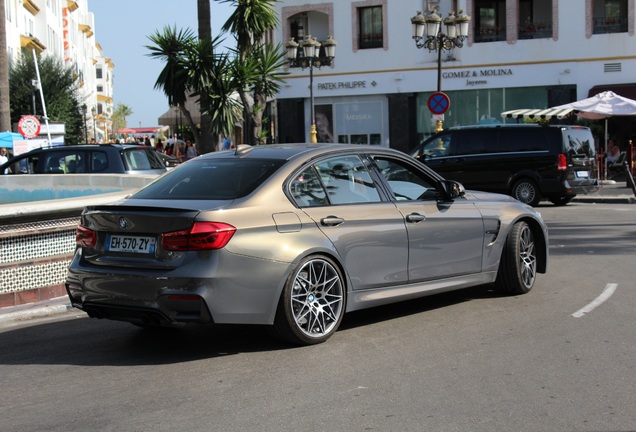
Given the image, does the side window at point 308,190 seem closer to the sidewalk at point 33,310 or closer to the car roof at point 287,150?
the car roof at point 287,150

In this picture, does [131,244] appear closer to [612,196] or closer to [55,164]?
[55,164]

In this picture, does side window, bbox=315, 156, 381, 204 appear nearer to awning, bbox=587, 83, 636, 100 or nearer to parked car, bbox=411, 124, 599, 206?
parked car, bbox=411, 124, 599, 206

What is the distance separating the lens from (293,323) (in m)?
6.49

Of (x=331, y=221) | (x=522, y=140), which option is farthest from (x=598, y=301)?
(x=522, y=140)

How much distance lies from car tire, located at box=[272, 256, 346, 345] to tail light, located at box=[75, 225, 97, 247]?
1.51 m

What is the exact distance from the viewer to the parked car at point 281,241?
614cm

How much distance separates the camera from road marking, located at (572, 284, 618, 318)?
7.74 metres

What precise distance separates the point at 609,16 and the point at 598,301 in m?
34.7

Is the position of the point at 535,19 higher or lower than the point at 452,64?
higher

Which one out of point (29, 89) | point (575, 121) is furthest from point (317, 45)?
point (29, 89)

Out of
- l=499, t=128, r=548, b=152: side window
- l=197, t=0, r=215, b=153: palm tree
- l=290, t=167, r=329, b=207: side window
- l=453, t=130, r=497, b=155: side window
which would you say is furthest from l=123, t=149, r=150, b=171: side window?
l=290, t=167, r=329, b=207: side window

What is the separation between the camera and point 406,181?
309 inches

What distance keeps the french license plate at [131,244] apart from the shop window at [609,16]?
122 ft

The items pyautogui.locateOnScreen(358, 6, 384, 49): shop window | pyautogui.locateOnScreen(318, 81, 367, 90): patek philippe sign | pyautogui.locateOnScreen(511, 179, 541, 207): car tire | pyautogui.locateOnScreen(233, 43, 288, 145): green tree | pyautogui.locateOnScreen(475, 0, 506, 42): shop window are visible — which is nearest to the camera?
pyautogui.locateOnScreen(511, 179, 541, 207): car tire
